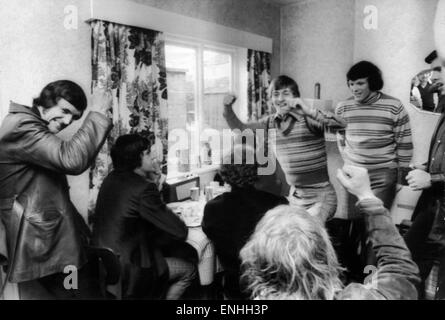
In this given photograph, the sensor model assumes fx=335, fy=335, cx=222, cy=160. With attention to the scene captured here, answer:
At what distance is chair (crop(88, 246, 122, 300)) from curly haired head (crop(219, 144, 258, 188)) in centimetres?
60

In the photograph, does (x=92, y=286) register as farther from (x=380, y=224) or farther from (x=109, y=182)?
(x=380, y=224)

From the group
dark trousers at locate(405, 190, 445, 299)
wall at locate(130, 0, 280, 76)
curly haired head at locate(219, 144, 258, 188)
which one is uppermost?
wall at locate(130, 0, 280, 76)

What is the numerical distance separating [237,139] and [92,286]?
136 cm

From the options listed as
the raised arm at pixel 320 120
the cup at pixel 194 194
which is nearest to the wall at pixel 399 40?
the raised arm at pixel 320 120

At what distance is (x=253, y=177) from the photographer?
1.58m

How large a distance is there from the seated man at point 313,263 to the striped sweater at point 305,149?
1183 millimetres

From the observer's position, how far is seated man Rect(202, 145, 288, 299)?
A: 1450 millimetres

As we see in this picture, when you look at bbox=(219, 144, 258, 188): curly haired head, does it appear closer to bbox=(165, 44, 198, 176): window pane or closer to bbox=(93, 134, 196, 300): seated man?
bbox=(93, 134, 196, 300): seated man

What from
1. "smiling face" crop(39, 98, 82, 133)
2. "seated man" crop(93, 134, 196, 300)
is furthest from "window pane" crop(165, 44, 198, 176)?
"smiling face" crop(39, 98, 82, 133)

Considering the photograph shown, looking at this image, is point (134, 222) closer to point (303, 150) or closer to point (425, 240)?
point (303, 150)

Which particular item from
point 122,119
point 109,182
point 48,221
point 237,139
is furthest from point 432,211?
point 48,221

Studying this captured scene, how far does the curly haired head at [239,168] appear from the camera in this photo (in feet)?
5.09

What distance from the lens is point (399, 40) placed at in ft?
5.59

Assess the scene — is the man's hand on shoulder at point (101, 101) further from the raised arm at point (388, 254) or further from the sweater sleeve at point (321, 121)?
the raised arm at point (388, 254)
